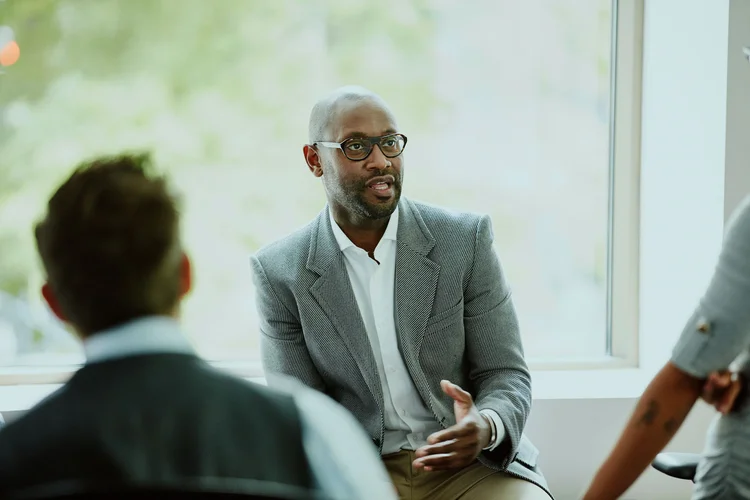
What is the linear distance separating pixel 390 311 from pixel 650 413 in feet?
3.48

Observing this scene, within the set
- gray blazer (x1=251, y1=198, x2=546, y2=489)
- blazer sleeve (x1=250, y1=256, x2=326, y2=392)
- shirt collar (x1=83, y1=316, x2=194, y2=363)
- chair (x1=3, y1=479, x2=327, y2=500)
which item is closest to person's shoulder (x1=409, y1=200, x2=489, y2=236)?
gray blazer (x1=251, y1=198, x2=546, y2=489)

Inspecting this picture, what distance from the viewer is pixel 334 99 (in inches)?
92.2

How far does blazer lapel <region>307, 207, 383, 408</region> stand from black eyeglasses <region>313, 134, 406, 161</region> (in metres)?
0.24

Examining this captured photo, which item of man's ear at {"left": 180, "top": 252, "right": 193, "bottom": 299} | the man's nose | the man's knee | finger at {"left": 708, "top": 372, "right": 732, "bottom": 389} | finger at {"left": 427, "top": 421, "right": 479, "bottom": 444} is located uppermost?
the man's nose

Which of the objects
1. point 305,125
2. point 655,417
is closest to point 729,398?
point 655,417

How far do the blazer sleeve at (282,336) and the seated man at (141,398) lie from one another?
1145 millimetres

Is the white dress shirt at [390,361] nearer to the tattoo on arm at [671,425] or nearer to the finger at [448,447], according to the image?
the finger at [448,447]

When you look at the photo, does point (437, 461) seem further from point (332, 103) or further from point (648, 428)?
point (332, 103)

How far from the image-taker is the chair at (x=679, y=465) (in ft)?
5.94

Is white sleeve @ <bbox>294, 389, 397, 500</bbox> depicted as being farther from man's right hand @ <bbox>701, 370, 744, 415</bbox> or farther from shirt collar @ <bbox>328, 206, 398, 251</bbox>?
shirt collar @ <bbox>328, 206, 398, 251</bbox>

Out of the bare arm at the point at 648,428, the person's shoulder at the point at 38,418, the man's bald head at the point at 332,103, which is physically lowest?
the bare arm at the point at 648,428

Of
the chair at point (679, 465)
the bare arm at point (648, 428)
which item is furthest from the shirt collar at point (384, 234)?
the bare arm at point (648, 428)

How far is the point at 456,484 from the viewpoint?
2.18 meters

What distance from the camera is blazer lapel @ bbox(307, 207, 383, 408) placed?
7.30 ft
